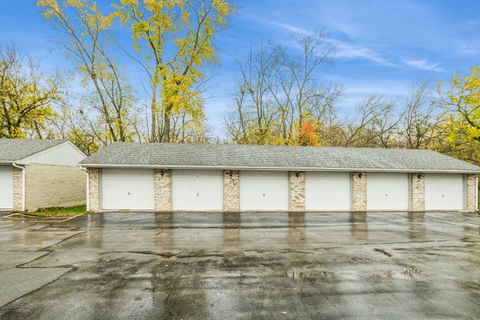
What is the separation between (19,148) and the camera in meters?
15.9

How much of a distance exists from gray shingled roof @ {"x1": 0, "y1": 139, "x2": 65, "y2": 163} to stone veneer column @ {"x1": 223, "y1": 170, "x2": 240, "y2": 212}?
11.1m

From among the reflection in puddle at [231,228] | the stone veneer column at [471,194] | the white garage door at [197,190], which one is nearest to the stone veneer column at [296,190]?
the reflection in puddle at [231,228]

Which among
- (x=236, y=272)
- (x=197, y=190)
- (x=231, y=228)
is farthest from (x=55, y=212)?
(x=236, y=272)

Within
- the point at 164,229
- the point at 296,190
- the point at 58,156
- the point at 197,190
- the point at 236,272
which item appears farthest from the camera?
the point at 58,156

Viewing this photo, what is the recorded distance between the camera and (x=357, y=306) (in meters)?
4.24

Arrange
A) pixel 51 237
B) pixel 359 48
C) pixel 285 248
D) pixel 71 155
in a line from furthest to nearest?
pixel 359 48, pixel 71 155, pixel 51 237, pixel 285 248

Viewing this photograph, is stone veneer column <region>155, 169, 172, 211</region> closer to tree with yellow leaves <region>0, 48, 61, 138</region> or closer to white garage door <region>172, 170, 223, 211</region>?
white garage door <region>172, 170, 223, 211</region>

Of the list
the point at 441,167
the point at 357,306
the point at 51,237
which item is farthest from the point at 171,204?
the point at 441,167

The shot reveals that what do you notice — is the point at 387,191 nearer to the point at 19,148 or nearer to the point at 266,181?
the point at 266,181

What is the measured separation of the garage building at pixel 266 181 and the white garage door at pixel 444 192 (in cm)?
6

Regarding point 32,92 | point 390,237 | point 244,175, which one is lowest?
point 390,237

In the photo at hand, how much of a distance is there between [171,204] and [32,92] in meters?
19.5

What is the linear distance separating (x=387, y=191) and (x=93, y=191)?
16.8m

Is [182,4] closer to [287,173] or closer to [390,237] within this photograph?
[287,173]
